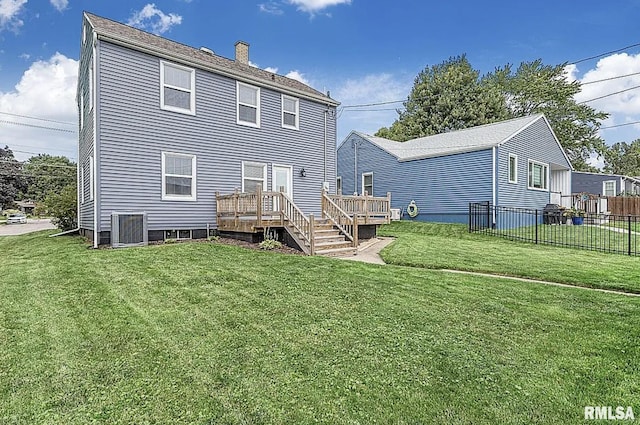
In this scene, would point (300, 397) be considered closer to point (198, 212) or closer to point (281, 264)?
point (281, 264)

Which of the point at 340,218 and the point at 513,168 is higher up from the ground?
the point at 513,168

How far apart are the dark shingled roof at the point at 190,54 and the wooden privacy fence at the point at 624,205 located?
1927 centimetres

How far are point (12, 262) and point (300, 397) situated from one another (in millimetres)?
8036

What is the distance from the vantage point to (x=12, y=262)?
7.70 meters

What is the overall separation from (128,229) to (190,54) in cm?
617

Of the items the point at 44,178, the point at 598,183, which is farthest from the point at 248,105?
the point at 44,178

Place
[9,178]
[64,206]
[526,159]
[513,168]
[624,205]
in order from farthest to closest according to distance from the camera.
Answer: [9,178] → [624,205] → [526,159] → [513,168] → [64,206]

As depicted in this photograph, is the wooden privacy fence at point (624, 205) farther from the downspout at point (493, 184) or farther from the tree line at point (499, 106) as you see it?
the tree line at point (499, 106)

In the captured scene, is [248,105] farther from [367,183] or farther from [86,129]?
[367,183]

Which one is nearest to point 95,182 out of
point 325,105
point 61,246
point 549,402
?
point 61,246

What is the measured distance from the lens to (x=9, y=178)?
5703 centimetres

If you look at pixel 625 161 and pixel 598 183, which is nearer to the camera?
pixel 598 183

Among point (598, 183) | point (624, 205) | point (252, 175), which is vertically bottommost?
point (624, 205)

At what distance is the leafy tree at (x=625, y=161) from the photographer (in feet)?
200
